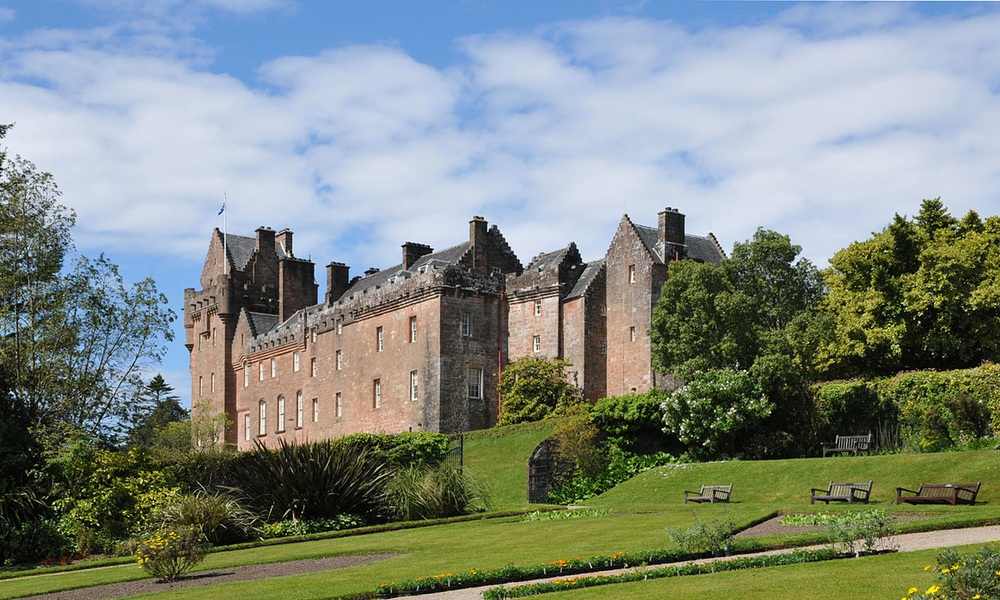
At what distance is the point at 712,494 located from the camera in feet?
85.0

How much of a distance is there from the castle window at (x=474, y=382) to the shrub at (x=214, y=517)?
1044 inches

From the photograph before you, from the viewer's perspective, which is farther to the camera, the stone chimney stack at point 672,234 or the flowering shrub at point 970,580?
the stone chimney stack at point 672,234

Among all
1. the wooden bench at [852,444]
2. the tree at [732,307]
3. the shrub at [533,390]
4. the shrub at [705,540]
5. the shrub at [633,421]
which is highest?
the tree at [732,307]

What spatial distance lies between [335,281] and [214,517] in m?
40.4

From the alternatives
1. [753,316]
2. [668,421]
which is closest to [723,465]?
[668,421]

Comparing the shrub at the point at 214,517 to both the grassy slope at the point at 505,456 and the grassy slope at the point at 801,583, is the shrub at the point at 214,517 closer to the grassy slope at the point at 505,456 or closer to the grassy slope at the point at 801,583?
the grassy slope at the point at 505,456

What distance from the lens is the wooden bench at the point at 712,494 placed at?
84.1 ft

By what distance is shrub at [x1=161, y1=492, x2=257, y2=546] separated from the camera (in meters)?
23.2

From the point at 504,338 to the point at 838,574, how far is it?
1572 inches

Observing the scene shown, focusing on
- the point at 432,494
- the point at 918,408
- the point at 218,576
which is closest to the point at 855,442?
the point at 918,408

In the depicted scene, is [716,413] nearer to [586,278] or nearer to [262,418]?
[586,278]

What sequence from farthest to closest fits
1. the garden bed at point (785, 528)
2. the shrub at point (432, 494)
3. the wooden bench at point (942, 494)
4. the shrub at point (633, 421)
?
the shrub at point (633, 421) < the shrub at point (432, 494) < the wooden bench at point (942, 494) < the garden bed at point (785, 528)

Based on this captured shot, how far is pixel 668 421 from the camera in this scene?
1410 inches

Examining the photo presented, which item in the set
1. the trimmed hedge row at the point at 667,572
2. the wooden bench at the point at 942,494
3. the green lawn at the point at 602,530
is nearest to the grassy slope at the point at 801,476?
the green lawn at the point at 602,530
